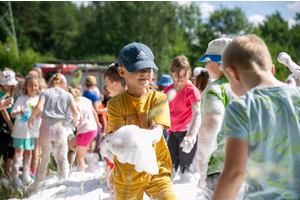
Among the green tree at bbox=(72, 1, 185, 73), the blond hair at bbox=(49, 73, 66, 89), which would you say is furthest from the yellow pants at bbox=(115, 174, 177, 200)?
the green tree at bbox=(72, 1, 185, 73)

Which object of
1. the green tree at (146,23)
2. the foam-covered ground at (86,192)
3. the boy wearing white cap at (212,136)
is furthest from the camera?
the green tree at (146,23)

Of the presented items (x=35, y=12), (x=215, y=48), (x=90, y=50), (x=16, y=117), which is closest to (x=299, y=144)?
(x=215, y=48)

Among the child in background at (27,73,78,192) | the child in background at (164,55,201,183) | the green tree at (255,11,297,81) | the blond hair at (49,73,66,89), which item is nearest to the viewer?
the child in background at (164,55,201,183)

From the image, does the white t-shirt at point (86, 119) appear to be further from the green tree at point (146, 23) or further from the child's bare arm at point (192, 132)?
the green tree at point (146, 23)

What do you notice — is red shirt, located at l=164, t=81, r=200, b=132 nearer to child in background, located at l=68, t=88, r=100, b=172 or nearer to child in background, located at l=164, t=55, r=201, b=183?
child in background, located at l=164, t=55, r=201, b=183

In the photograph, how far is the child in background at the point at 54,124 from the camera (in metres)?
4.09

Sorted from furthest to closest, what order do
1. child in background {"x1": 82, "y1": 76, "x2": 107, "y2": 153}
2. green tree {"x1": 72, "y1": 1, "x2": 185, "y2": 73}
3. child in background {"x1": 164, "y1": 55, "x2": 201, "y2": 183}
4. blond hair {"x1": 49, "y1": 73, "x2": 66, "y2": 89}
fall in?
green tree {"x1": 72, "y1": 1, "x2": 185, "y2": 73} < child in background {"x1": 82, "y1": 76, "x2": 107, "y2": 153} < blond hair {"x1": 49, "y1": 73, "x2": 66, "y2": 89} < child in background {"x1": 164, "y1": 55, "x2": 201, "y2": 183}

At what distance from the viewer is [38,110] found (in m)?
4.05

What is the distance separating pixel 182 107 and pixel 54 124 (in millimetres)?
1865

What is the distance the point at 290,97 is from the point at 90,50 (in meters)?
34.8

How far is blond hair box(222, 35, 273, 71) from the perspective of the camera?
1.18 meters

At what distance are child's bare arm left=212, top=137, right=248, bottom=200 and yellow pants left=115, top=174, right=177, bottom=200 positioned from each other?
970 mm

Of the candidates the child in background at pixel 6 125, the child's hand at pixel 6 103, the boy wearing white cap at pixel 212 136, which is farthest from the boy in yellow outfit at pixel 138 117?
the child in background at pixel 6 125

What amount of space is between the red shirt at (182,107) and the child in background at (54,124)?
1.44 meters
